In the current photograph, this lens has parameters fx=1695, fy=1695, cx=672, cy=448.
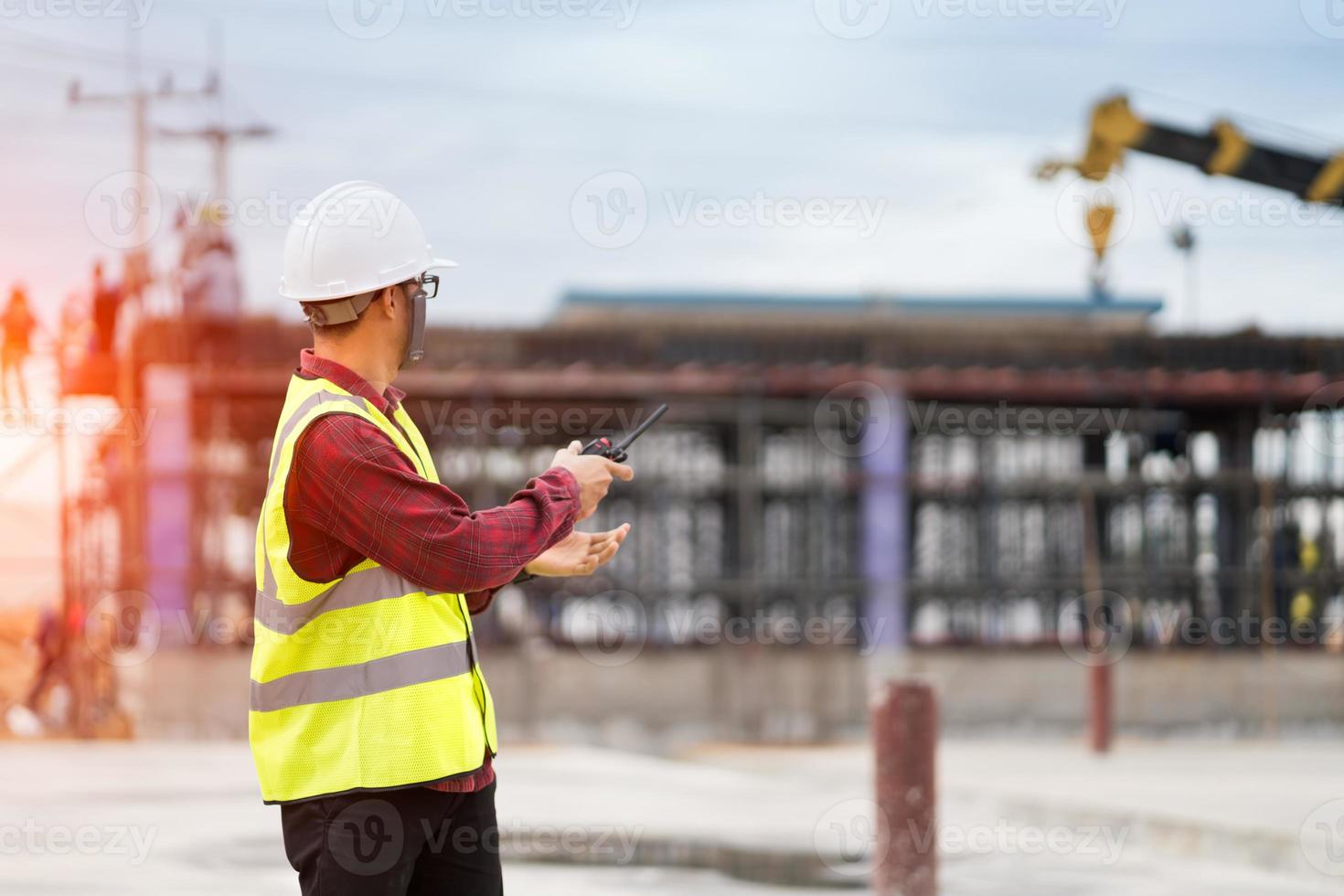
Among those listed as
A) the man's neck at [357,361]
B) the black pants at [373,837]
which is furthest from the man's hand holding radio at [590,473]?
the black pants at [373,837]

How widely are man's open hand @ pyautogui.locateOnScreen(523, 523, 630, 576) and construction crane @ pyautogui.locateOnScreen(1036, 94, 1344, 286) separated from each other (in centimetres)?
1745

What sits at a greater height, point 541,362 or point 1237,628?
point 541,362

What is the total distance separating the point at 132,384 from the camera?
21609 millimetres

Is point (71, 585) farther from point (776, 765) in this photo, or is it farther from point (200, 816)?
point (200, 816)

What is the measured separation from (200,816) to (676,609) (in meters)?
10.9

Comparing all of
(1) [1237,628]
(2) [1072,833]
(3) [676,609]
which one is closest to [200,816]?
(2) [1072,833]

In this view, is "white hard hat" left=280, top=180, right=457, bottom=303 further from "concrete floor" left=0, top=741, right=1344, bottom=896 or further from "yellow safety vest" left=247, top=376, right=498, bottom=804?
"concrete floor" left=0, top=741, right=1344, bottom=896

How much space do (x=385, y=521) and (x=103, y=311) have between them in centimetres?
1969

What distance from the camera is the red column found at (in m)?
6.98

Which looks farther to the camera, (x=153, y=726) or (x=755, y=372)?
(x=755, y=372)

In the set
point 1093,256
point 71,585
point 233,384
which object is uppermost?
point 1093,256

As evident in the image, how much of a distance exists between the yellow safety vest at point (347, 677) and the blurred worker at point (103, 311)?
63.1 feet

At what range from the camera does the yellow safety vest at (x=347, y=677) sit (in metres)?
2.68

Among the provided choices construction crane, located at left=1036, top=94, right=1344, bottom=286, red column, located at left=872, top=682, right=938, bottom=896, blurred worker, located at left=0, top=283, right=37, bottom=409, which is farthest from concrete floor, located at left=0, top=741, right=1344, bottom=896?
construction crane, located at left=1036, top=94, right=1344, bottom=286
